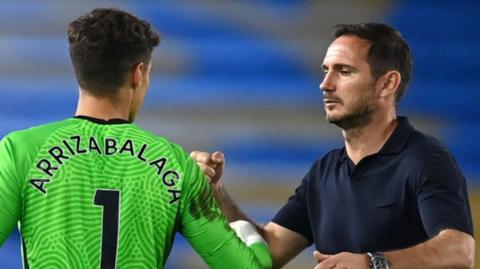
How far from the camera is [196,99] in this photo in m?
3.73

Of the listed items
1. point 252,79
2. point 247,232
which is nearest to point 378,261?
point 247,232

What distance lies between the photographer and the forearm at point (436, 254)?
2.44 meters

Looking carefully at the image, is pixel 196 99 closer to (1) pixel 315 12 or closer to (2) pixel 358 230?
(1) pixel 315 12

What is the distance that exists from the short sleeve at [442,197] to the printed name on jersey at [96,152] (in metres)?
0.71

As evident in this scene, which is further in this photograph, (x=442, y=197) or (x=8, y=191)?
(x=442, y=197)

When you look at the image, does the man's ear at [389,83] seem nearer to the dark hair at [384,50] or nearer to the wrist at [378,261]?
the dark hair at [384,50]

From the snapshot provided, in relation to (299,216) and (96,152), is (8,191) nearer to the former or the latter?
(96,152)

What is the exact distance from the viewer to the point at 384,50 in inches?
113

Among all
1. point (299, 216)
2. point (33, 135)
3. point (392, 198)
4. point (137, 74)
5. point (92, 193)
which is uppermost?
point (137, 74)

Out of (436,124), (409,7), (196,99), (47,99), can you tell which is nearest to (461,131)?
(436,124)

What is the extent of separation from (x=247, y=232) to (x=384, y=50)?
0.67 metres

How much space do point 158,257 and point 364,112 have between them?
889mm

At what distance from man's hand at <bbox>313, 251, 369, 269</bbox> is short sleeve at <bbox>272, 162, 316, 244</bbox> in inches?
22.0

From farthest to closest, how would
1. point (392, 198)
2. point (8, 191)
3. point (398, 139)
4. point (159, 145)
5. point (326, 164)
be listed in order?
point (326, 164) < point (398, 139) < point (392, 198) < point (159, 145) < point (8, 191)
